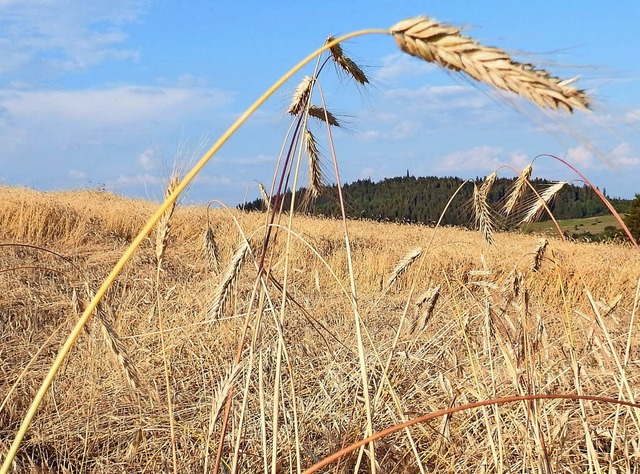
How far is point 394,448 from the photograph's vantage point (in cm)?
242

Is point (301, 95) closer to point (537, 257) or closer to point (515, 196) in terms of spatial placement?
point (515, 196)

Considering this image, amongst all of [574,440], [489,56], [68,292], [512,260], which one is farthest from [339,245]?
[489,56]

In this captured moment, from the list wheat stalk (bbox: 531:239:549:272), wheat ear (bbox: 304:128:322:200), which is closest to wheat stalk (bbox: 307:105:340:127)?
wheat ear (bbox: 304:128:322:200)

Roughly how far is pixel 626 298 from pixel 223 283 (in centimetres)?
690

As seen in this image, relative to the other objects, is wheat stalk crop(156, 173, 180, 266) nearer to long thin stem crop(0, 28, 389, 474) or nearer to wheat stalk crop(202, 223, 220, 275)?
wheat stalk crop(202, 223, 220, 275)

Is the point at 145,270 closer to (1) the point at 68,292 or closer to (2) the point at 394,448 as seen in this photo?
(1) the point at 68,292

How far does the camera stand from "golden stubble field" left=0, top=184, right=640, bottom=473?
1918 millimetres

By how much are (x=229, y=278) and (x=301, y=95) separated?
0.58 m

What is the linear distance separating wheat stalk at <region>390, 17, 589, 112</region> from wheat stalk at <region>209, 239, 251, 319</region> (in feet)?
3.22

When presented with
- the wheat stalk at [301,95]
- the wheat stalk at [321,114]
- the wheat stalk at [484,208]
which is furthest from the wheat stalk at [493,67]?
the wheat stalk at [484,208]

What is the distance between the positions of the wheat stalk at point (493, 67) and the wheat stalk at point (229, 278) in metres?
0.98

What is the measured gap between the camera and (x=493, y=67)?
2.65ft

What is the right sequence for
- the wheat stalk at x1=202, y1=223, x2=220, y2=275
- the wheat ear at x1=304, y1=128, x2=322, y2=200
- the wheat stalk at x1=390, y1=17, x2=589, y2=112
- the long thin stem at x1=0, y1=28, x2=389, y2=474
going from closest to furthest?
the long thin stem at x1=0, y1=28, x2=389, y2=474
the wheat stalk at x1=390, y1=17, x2=589, y2=112
the wheat ear at x1=304, y1=128, x2=322, y2=200
the wheat stalk at x1=202, y1=223, x2=220, y2=275

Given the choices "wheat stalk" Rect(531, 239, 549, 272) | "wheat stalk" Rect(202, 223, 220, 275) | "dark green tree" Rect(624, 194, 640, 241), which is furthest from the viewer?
"dark green tree" Rect(624, 194, 640, 241)
